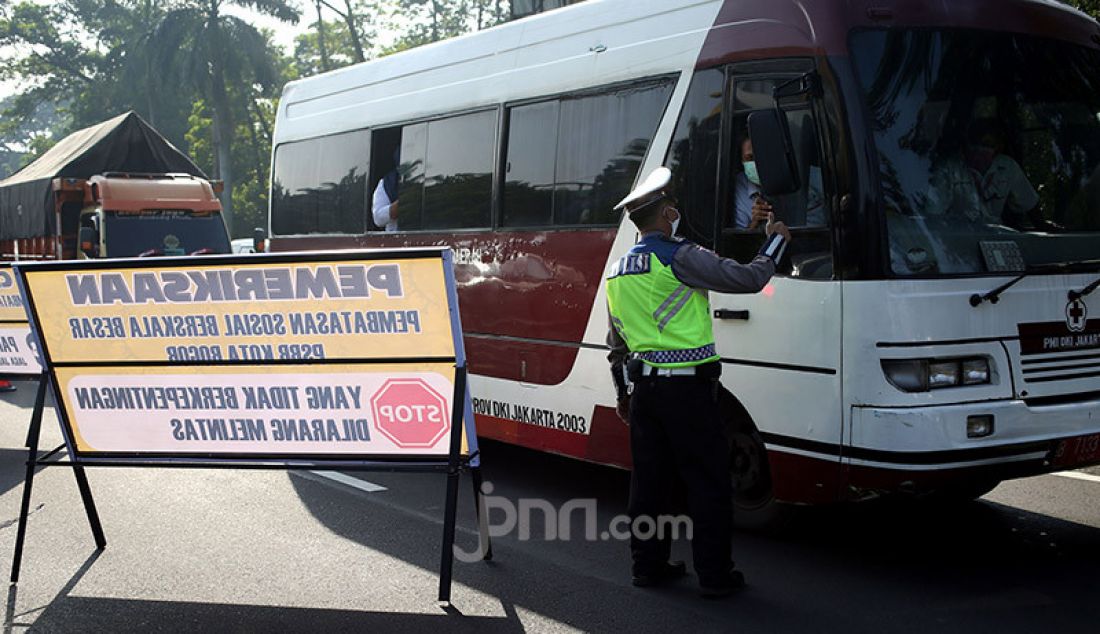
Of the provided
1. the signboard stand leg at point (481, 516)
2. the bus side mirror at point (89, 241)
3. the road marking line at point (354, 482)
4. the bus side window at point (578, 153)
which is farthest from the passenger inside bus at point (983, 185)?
the bus side mirror at point (89, 241)

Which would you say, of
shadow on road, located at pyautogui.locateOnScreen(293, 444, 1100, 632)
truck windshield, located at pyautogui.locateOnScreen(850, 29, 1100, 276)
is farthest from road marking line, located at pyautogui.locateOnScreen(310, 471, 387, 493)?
truck windshield, located at pyautogui.locateOnScreen(850, 29, 1100, 276)

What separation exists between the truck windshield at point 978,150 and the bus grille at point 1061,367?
1.44 ft

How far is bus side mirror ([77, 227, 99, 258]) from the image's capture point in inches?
772

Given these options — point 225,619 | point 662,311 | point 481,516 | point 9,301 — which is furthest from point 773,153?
point 9,301

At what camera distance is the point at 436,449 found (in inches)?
218

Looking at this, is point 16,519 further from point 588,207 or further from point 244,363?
point 588,207

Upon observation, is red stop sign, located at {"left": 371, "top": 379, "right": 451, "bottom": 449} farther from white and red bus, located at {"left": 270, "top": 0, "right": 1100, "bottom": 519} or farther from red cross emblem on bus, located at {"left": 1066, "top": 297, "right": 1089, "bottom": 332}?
red cross emblem on bus, located at {"left": 1066, "top": 297, "right": 1089, "bottom": 332}

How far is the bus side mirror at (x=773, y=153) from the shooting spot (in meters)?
5.59

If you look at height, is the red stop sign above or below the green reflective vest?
below

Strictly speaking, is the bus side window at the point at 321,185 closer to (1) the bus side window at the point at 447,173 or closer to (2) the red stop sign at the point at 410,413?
(1) the bus side window at the point at 447,173

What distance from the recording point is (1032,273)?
5672mm

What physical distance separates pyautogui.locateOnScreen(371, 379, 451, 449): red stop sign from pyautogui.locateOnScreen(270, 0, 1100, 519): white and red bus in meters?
1.53

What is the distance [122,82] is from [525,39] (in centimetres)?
5379

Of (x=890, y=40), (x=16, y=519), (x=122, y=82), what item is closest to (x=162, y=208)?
(x=16, y=519)
